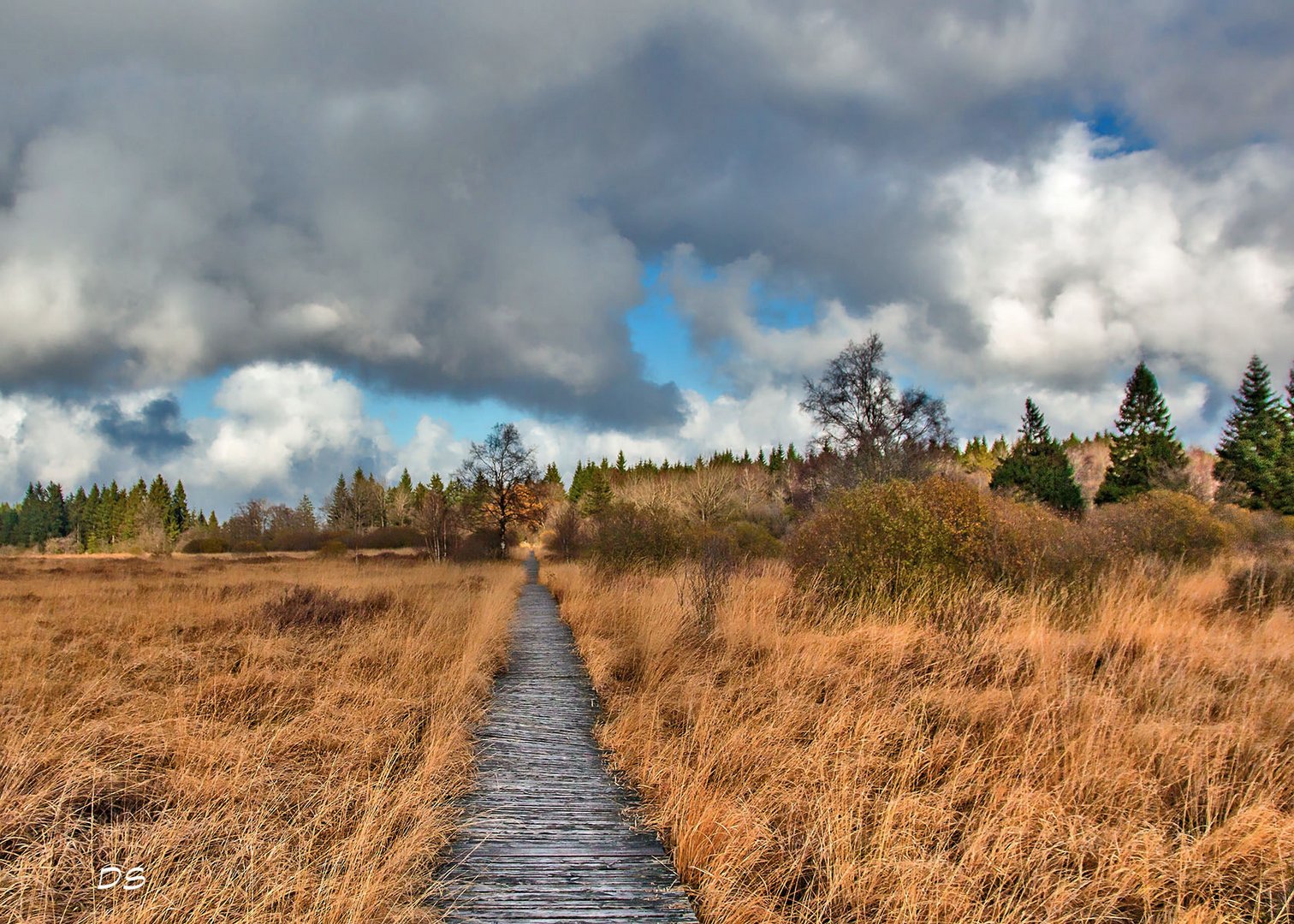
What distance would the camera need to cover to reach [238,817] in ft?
11.7

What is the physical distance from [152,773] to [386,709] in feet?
5.49

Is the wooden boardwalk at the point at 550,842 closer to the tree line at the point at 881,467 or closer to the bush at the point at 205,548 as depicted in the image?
the tree line at the point at 881,467

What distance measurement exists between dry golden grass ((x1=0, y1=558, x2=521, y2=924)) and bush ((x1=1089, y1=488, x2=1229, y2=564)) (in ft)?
50.8

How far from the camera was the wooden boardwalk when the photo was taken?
311 centimetres

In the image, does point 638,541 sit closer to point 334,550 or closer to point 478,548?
point 478,548

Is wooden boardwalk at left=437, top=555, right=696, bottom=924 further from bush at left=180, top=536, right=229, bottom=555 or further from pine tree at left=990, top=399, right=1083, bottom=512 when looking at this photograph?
bush at left=180, top=536, right=229, bottom=555

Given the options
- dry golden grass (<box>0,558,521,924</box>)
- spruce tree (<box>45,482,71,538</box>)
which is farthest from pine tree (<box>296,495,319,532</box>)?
dry golden grass (<box>0,558,521,924</box>)

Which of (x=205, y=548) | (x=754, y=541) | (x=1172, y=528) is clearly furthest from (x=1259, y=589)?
(x=205, y=548)

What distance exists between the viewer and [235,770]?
160 inches

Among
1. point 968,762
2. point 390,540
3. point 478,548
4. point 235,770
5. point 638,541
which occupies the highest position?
point 638,541

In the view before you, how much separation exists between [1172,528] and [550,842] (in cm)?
1813

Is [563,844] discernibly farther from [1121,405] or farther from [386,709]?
[1121,405]

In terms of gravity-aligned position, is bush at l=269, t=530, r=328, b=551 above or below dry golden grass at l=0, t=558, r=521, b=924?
below

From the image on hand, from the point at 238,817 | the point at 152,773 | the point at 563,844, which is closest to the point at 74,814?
the point at 152,773
